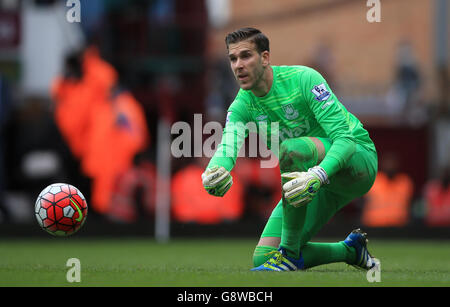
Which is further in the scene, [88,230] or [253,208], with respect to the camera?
[253,208]

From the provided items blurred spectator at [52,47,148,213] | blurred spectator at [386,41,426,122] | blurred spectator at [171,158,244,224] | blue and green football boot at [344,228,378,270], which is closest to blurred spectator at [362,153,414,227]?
blurred spectator at [171,158,244,224]

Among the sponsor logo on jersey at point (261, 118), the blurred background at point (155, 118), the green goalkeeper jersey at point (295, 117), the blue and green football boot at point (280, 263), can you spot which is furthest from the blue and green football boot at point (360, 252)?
the blurred background at point (155, 118)

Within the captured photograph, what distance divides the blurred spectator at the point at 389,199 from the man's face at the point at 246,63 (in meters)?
8.54

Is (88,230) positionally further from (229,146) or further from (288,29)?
(288,29)

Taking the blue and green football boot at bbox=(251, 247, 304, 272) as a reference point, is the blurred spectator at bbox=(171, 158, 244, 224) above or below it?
below

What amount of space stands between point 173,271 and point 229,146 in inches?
42.8

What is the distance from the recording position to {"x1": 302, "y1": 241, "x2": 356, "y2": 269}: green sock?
23.0 feet

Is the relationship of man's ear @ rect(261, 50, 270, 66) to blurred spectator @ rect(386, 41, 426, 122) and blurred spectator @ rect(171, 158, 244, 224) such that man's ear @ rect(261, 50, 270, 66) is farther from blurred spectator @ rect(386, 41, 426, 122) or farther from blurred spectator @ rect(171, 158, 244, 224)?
blurred spectator @ rect(386, 41, 426, 122)

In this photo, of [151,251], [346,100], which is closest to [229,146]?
[151,251]

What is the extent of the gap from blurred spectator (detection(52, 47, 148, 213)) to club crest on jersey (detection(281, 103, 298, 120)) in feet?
25.8

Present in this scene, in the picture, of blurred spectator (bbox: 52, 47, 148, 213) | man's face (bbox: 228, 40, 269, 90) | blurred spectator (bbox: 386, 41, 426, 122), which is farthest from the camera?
blurred spectator (bbox: 386, 41, 426, 122)

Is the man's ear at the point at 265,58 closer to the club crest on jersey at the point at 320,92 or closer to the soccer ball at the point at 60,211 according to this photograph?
the club crest on jersey at the point at 320,92

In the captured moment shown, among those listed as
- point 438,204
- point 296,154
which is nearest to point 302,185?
point 296,154

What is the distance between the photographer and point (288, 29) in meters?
25.8
